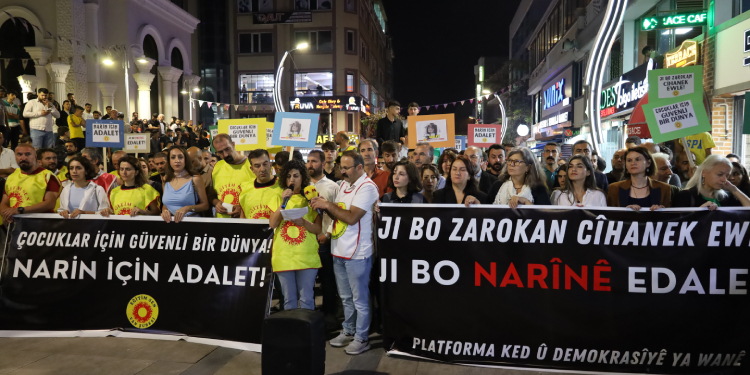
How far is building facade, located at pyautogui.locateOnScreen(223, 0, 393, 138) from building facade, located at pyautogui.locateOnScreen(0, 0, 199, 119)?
62.9 ft

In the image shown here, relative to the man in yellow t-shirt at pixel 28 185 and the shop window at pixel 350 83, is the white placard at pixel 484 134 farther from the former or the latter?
the shop window at pixel 350 83

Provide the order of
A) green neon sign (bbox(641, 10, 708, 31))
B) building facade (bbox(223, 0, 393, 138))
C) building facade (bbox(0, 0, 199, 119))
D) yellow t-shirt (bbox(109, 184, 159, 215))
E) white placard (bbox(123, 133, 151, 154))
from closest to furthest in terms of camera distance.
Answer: yellow t-shirt (bbox(109, 184, 159, 215))
white placard (bbox(123, 133, 151, 154))
green neon sign (bbox(641, 10, 708, 31))
building facade (bbox(0, 0, 199, 119))
building facade (bbox(223, 0, 393, 138))

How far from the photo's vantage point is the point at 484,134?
1175 cm

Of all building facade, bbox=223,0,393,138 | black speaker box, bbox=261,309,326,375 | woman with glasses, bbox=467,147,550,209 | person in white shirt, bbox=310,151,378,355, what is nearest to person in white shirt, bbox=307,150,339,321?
person in white shirt, bbox=310,151,378,355

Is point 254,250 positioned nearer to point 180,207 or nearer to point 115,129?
point 180,207

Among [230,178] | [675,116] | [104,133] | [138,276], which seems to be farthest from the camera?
[104,133]

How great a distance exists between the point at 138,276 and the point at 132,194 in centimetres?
96

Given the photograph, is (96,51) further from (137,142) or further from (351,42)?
(351,42)

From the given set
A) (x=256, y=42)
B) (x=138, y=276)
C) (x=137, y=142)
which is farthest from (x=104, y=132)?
(x=256, y=42)

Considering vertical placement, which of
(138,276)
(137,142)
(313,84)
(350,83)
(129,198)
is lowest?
(138,276)

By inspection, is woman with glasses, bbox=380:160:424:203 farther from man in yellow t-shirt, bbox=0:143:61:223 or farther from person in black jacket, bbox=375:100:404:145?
person in black jacket, bbox=375:100:404:145

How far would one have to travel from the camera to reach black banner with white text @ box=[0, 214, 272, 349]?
533 cm

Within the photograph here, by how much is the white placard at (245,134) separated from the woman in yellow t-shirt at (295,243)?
3415 millimetres

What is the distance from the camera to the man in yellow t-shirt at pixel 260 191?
5563 mm
